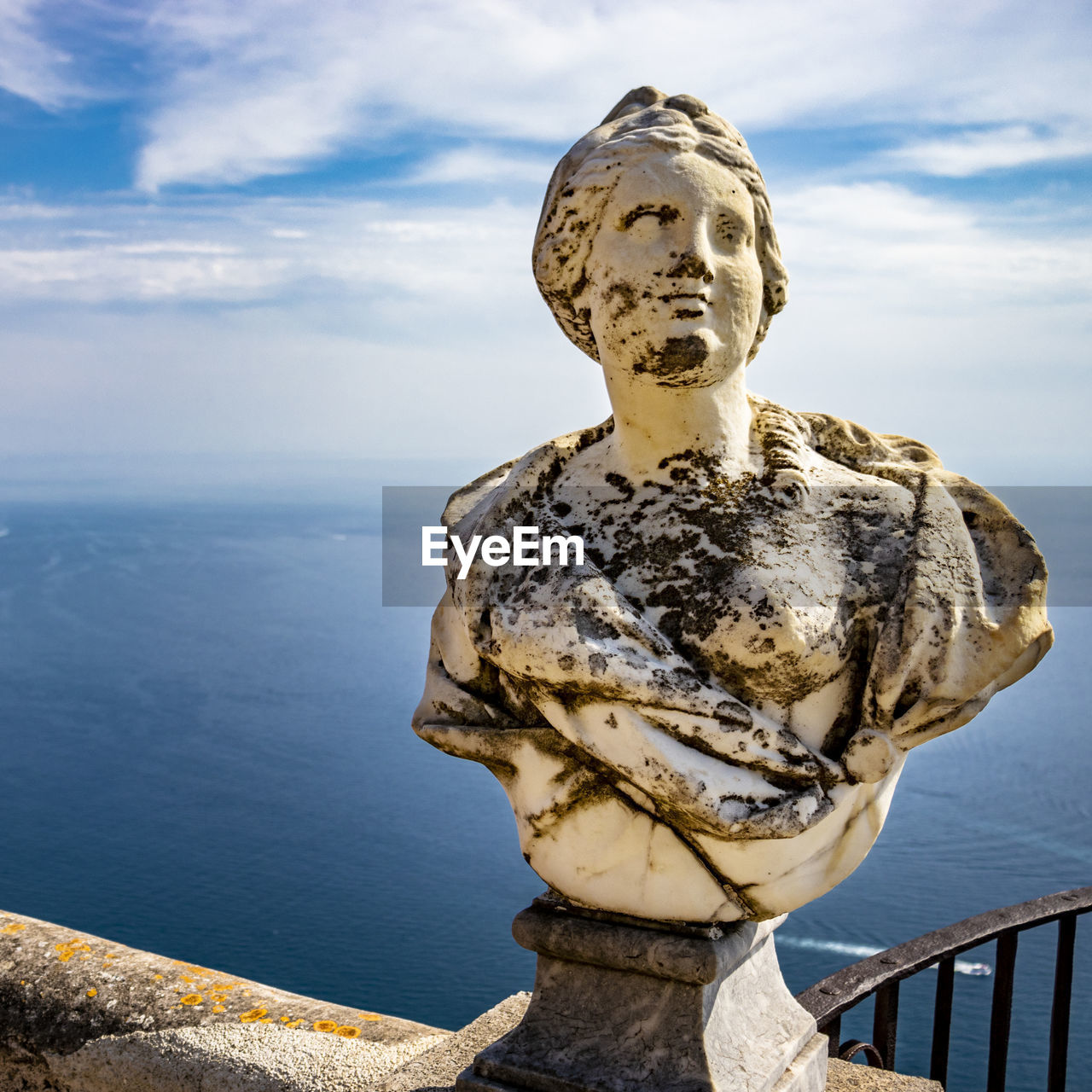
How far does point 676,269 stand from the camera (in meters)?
2.21

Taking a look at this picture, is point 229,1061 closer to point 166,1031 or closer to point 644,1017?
point 166,1031

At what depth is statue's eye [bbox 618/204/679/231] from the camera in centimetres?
223

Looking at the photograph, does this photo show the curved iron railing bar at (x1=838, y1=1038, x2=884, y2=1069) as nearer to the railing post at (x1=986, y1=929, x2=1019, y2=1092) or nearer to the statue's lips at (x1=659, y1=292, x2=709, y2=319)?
the railing post at (x1=986, y1=929, x2=1019, y2=1092)

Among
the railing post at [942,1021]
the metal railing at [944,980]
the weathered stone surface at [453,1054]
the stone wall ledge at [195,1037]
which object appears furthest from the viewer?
the railing post at [942,1021]

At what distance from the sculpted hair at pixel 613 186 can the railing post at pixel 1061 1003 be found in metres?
1.87

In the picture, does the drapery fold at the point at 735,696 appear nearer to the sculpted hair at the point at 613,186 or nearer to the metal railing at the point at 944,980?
the sculpted hair at the point at 613,186

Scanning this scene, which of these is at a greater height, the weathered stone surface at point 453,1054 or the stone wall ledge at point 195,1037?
the weathered stone surface at point 453,1054

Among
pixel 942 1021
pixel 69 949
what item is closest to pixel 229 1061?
pixel 69 949

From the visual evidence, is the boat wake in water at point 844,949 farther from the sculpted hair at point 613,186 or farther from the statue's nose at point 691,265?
the statue's nose at point 691,265

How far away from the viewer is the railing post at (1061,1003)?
3102 millimetres

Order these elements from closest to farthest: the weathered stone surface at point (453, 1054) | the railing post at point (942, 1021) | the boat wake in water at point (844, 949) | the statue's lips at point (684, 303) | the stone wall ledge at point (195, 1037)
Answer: the statue's lips at point (684, 303) < the weathered stone surface at point (453, 1054) < the stone wall ledge at point (195, 1037) < the railing post at point (942, 1021) < the boat wake in water at point (844, 949)

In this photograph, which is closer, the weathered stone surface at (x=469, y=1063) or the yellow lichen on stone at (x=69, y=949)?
the weathered stone surface at (x=469, y=1063)

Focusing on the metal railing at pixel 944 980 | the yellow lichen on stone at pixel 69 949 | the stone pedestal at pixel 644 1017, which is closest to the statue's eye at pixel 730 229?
the stone pedestal at pixel 644 1017

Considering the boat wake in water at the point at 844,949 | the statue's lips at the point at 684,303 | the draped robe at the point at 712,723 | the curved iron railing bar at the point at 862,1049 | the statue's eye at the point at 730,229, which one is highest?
the statue's eye at the point at 730,229
